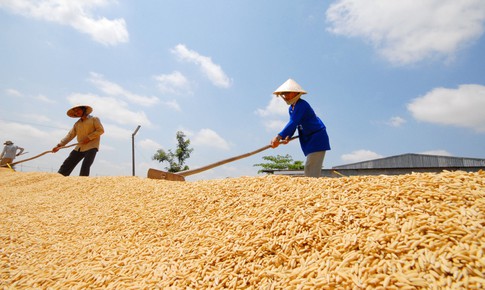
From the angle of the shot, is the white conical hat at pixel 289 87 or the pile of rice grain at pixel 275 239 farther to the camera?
the white conical hat at pixel 289 87

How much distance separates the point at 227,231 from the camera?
7.65 ft

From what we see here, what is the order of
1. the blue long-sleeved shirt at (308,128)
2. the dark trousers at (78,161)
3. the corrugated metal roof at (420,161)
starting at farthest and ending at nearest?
1. the corrugated metal roof at (420,161)
2. the dark trousers at (78,161)
3. the blue long-sleeved shirt at (308,128)

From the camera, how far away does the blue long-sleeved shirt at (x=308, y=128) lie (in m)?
4.09

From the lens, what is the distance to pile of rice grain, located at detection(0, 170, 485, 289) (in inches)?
59.8

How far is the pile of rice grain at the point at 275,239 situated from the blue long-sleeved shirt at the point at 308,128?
1.09 meters

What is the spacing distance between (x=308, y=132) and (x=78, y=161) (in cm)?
550

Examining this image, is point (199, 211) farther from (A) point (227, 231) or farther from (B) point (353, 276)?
(B) point (353, 276)

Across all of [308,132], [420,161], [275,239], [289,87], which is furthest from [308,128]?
[420,161]

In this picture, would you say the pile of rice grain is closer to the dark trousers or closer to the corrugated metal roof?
the dark trousers

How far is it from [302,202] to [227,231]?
2.07 feet

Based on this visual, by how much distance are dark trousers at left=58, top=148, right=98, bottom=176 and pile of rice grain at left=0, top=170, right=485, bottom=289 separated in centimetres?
325

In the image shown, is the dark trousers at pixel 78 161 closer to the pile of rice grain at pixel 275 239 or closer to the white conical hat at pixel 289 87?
the pile of rice grain at pixel 275 239

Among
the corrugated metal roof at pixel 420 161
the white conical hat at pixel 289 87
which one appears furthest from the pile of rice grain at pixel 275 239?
the corrugated metal roof at pixel 420 161

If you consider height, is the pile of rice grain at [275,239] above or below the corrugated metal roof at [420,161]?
below
